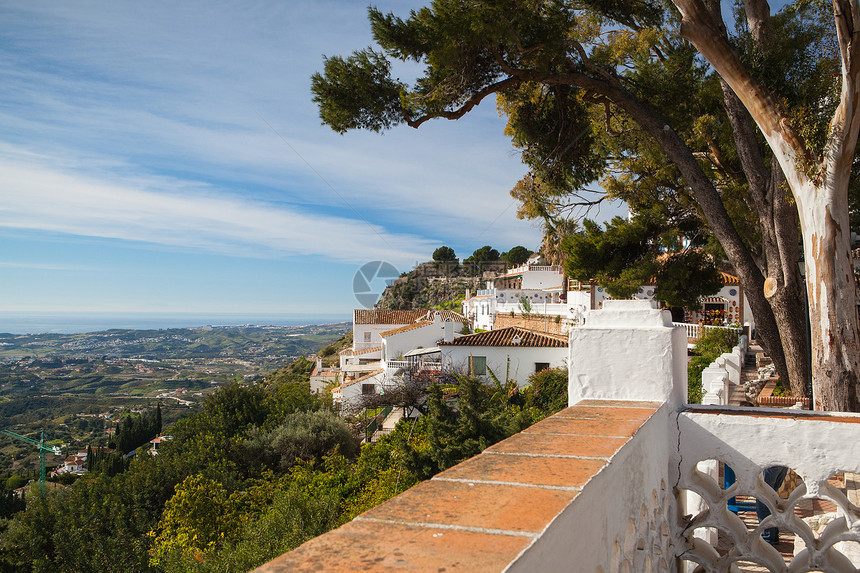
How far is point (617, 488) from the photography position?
1.75m

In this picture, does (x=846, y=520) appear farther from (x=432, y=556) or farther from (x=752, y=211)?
(x=752, y=211)

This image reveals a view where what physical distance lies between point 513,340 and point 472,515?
970 inches

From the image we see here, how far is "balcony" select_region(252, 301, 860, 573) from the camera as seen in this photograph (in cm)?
105

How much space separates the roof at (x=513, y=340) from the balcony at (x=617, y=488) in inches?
835

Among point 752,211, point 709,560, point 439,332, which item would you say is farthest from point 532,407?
point 709,560

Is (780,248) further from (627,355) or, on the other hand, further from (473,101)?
(627,355)

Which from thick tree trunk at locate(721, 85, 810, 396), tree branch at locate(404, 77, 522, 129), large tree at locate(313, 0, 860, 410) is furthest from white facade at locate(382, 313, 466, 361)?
Result: thick tree trunk at locate(721, 85, 810, 396)

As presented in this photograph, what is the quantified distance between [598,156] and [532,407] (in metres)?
10.9

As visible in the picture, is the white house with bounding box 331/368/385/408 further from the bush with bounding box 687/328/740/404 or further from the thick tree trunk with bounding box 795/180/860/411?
the thick tree trunk with bounding box 795/180/860/411

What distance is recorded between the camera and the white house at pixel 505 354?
24.3 metres

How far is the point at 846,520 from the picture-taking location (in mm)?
2641

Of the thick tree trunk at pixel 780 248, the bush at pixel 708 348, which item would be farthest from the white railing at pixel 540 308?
the thick tree trunk at pixel 780 248

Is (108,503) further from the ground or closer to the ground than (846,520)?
closer to the ground

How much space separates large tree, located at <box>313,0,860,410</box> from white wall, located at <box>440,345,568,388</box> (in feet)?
47.0
